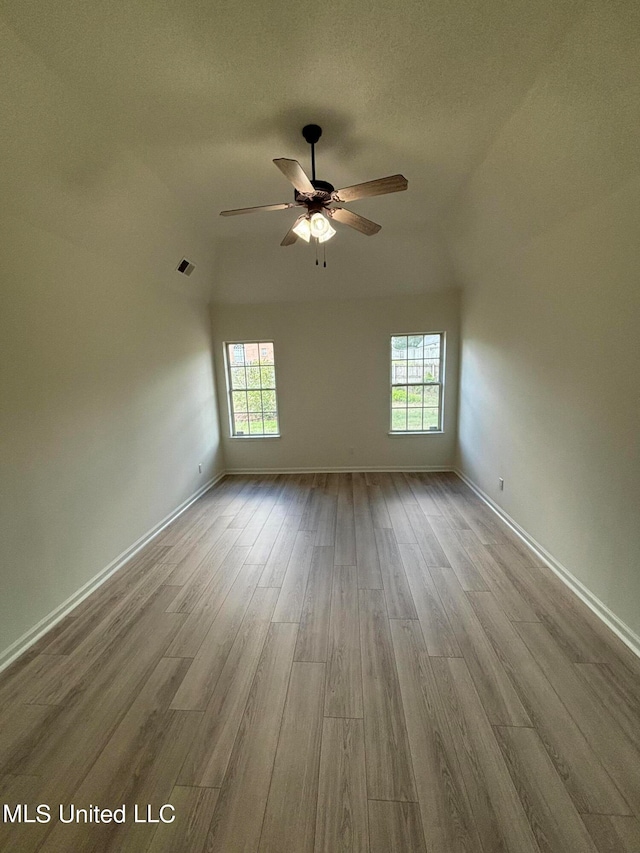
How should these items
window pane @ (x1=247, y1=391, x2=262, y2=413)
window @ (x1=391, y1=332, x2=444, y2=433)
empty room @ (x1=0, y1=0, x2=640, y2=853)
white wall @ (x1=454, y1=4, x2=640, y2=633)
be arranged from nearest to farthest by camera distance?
empty room @ (x1=0, y1=0, x2=640, y2=853), white wall @ (x1=454, y1=4, x2=640, y2=633), window @ (x1=391, y1=332, x2=444, y2=433), window pane @ (x1=247, y1=391, x2=262, y2=413)

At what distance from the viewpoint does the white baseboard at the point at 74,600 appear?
1.93m

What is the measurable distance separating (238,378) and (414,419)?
2933 mm

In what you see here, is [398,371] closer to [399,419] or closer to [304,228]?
[399,419]

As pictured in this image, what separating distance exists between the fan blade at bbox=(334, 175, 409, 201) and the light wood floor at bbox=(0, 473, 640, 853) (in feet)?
8.89

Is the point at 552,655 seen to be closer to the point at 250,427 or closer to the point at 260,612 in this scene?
the point at 260,612

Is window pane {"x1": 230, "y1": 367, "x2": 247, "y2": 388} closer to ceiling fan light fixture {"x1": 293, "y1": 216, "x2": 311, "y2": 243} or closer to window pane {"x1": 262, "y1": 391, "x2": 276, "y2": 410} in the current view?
window pane {"x1": 262, "y1": 391, "x2": 276, "y2": 410}

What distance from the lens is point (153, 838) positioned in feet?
3.75

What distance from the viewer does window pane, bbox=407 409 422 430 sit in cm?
524

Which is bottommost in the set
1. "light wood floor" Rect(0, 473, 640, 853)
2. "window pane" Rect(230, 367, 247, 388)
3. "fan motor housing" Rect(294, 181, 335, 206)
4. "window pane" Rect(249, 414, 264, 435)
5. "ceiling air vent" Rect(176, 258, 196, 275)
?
"light wood floor" Rect(0, 473, 640, 853)

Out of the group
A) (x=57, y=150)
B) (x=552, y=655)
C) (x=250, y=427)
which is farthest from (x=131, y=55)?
(x=250, y=427)

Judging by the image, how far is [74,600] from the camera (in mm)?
2385

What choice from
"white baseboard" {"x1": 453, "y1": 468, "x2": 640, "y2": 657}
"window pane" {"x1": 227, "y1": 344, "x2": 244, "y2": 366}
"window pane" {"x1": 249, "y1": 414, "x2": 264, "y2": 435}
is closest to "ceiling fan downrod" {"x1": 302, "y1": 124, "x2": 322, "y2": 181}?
"window pane" {"x1": 227, "y1": 344, "x2": 244, "y2": 366}

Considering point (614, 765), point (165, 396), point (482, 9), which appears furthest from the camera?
point (165, 396)

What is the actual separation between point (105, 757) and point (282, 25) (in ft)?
11.2
